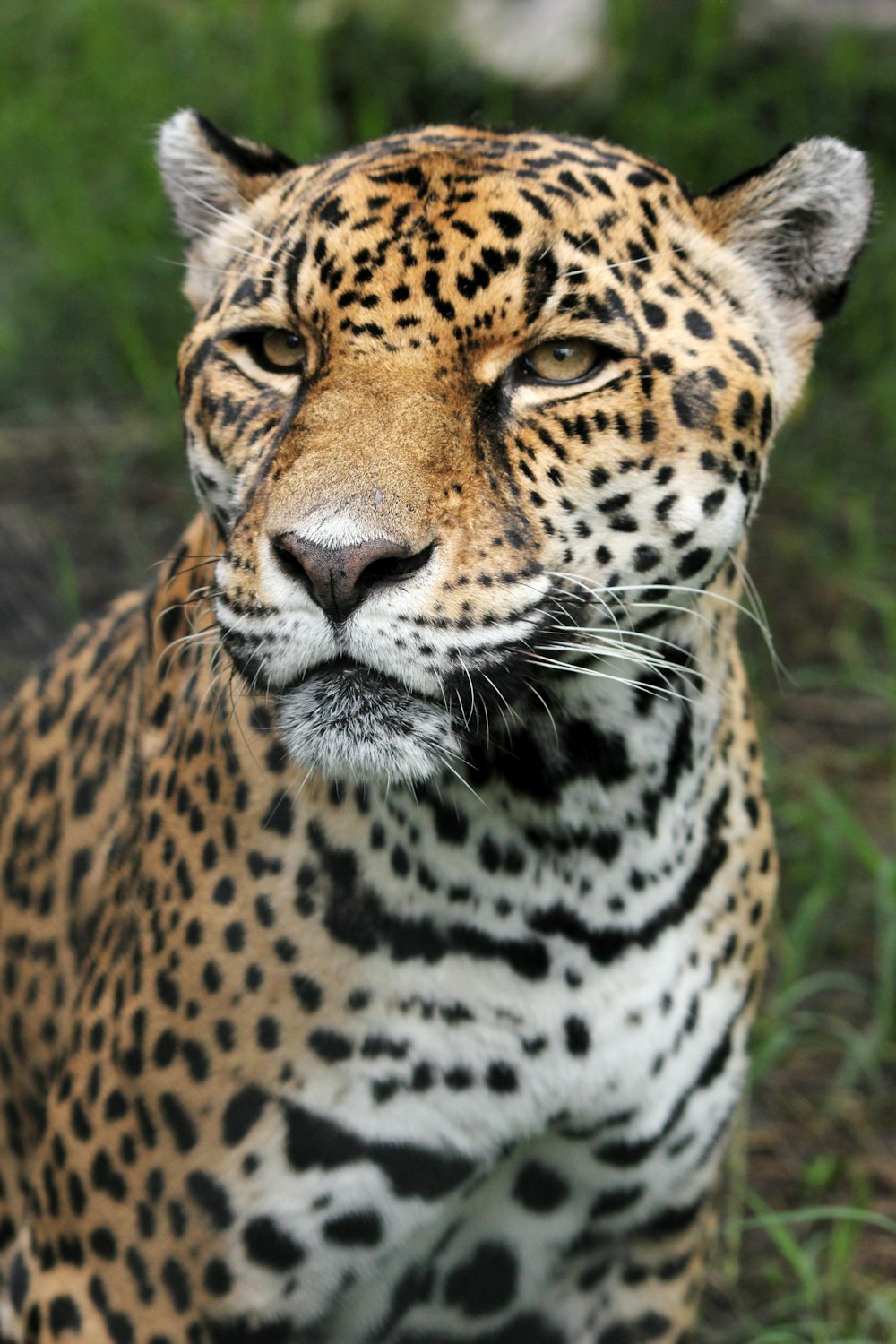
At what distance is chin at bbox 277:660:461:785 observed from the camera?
8.15 ft

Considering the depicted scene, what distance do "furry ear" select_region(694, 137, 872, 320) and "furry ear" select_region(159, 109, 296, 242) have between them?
2.70 ft

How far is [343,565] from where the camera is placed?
2.29 meters

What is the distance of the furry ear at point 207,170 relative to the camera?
10.4 ft

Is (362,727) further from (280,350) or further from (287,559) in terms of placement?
(280,350)

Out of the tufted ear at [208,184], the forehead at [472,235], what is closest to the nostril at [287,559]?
the forehead at [472,235]

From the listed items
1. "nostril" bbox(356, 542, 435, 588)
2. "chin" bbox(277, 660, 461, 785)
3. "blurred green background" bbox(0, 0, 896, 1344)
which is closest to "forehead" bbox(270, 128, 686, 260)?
"nostril" bbox(356, 542, 435, 588)

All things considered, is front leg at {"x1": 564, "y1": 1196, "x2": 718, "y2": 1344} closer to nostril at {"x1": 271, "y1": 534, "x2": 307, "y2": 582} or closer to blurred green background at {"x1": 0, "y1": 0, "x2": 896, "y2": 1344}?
blurred green background at {"x1": 0, "y1": 0, "x2": 896, "y2": 1344}

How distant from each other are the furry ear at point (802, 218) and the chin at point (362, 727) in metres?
1.05

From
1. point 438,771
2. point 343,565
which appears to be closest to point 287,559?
point 343,565

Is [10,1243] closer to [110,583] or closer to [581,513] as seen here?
[581,513]

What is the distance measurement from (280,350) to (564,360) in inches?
18.9

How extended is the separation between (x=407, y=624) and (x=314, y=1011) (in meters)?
0.89

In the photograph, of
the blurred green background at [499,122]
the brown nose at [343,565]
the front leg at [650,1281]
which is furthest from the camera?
the blurred green background at [499,122]

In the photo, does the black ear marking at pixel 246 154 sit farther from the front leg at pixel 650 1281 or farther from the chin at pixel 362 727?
the front leg at pixel 650 1281
